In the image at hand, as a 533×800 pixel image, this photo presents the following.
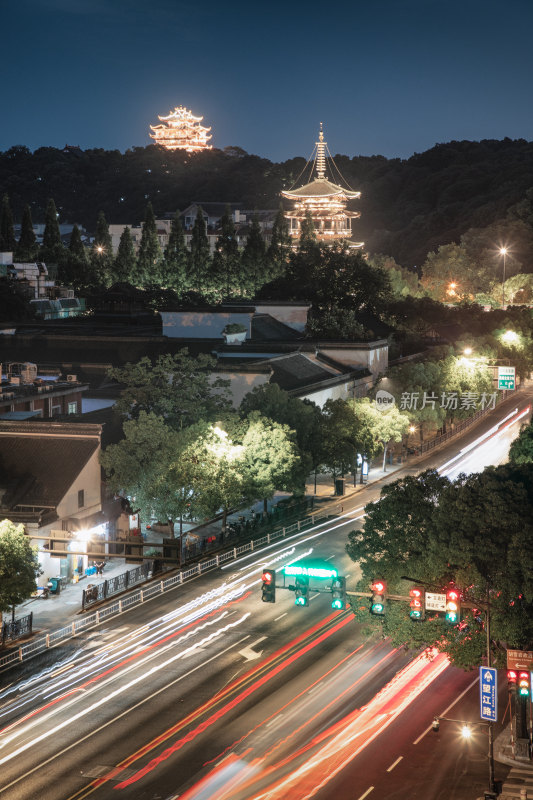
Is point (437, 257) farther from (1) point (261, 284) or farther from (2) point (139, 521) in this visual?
(2) point (139, 521)

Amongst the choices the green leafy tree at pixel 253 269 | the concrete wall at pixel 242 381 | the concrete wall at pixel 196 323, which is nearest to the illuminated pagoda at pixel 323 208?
the green leafy tree at pixel 253 269

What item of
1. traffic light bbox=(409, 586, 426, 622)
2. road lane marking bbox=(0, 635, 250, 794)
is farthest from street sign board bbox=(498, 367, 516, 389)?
traffic light bbox=(409, 586, 426, 622)

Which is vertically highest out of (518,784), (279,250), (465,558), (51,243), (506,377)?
(51,243)

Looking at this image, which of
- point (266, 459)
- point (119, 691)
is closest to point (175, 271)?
point (266, 459)

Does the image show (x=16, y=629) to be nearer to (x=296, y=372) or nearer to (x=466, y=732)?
(x=466, y=732)

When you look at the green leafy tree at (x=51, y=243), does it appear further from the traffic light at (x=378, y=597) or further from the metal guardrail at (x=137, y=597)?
the traffic light at (x=378, y=597)

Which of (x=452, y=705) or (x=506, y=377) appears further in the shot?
(x=506, y=377)

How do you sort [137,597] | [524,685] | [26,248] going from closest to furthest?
1. [524,685]
2. [137,597]
3. [26,248]

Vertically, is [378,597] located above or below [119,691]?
above
